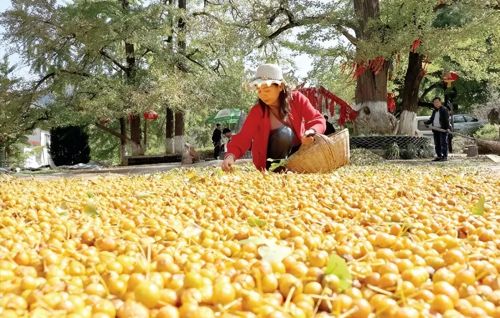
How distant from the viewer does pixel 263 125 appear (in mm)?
5438

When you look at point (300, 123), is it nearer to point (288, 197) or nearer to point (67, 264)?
point (288, 197)

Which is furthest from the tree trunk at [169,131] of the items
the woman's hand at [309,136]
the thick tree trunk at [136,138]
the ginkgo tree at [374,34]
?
the woman's hand at [309,136]

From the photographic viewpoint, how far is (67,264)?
1.57 metres

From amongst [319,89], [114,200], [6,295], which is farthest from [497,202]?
[319,89]

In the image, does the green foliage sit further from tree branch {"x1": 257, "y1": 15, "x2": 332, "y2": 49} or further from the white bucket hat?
the white bucket hat

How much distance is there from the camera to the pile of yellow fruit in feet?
3.87

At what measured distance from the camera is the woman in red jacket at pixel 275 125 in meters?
5.33

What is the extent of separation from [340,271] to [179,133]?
21182 millimetres

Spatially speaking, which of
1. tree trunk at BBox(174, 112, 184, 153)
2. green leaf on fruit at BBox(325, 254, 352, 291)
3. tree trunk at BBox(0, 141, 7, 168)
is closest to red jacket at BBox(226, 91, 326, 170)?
green leaf on fruit at BBox(325, 254, 352, 291)

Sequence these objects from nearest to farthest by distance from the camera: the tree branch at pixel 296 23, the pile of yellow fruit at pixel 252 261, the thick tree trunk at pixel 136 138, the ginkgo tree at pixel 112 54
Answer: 1. the pile of yellow fruit at pixel 252 261
2. the tree branch at pixel 296 23
3. the ginkgo tree at pixel 112 54
4. the thick tree trunk at pixel 136 138

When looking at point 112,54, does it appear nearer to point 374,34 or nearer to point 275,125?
point 374,34

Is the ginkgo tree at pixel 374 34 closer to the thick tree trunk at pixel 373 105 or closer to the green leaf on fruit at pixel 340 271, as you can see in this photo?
the thick tree trunk at pixel 373 105

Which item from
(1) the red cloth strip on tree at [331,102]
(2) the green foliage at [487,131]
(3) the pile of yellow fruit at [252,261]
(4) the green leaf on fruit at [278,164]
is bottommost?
(3) the pile of yellow fruit at [252,261]

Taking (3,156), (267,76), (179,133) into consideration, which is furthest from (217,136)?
(267,76)
